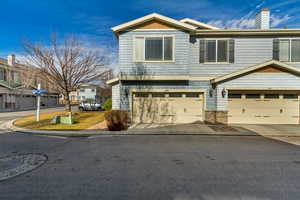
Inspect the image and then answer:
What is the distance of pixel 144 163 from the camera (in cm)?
435

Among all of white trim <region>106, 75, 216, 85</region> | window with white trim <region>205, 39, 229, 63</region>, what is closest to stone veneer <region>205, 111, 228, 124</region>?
white trim <region>106, 75, 216, 85</region>

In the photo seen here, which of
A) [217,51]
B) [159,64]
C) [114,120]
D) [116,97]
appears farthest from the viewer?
[116,97]

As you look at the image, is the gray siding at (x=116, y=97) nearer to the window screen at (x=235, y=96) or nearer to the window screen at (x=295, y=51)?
the window screen at (x=235, y=96)

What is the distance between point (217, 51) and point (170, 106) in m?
5.04

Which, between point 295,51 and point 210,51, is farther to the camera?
point 210,51

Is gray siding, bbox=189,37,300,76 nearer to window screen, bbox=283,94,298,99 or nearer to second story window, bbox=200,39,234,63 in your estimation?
second story window, bbox=200,39,234,63

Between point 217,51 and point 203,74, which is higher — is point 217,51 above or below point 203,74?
above

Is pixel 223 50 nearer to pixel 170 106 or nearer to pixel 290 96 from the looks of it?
pixel 170 106

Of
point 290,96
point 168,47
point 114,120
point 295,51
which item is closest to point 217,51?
point 168,47

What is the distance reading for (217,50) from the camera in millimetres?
10422

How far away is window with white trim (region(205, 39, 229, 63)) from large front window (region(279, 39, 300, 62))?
145 inches

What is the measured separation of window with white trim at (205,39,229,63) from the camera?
Result: 1038 cm

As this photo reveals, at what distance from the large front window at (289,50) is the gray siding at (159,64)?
6531 millimetres

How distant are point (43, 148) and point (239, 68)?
12007 millimetres
